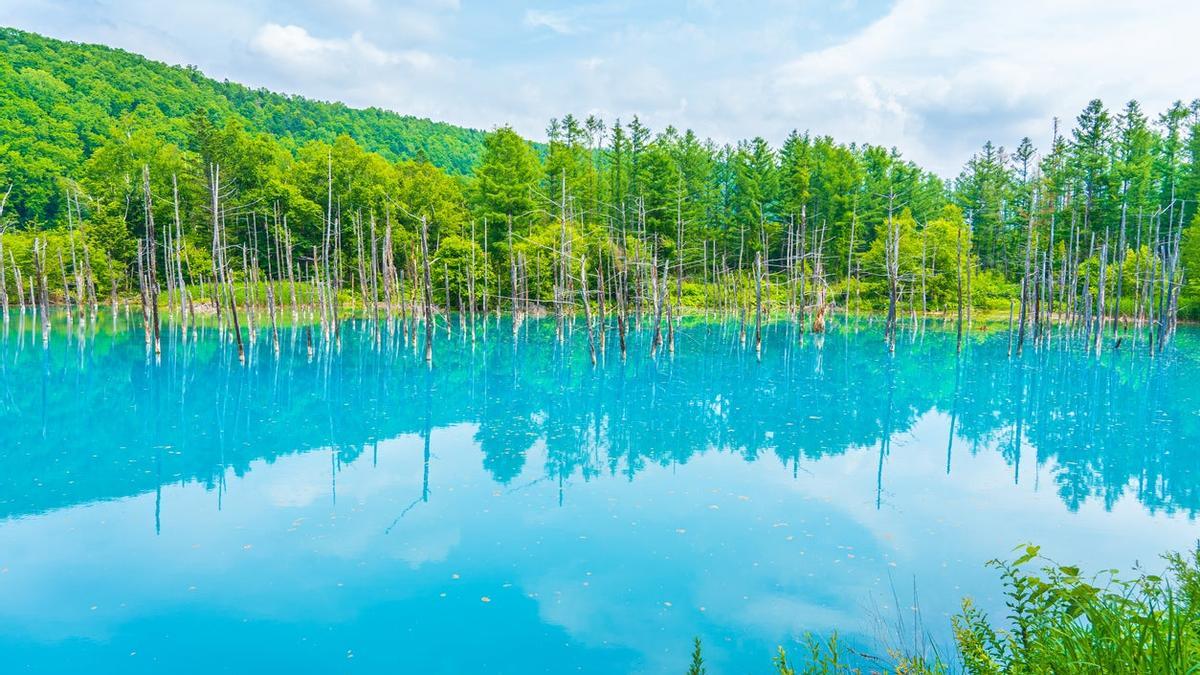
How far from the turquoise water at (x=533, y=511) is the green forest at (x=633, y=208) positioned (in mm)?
20442

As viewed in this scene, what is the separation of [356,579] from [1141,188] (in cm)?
5775

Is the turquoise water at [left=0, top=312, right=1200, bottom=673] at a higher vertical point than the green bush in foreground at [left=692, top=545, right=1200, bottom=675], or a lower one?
lower

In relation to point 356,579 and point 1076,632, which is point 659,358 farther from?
point 1076,632

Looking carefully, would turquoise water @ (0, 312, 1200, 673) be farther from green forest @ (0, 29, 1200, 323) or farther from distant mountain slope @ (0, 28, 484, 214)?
distant mountain slope @ (0, 28, 484, 214)

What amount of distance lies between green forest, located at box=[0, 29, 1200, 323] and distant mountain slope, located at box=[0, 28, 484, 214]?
1.69 feet

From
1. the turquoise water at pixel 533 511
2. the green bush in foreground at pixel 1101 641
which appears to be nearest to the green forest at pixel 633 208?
the turquoise water at pixel 533 511

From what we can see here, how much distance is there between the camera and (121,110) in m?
78.7

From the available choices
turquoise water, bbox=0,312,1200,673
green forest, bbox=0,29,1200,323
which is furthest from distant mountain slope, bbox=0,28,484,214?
turquoise water, bbox=0,312,1200,673

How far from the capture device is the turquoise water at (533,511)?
7160mm

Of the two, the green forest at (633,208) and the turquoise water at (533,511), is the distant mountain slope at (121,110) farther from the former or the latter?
the turquoise water at (533,511)

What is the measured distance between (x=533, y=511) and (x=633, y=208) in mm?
33622

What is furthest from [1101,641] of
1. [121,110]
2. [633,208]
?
[121,110]

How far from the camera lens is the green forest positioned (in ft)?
147

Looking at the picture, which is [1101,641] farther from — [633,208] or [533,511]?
[633,208]
